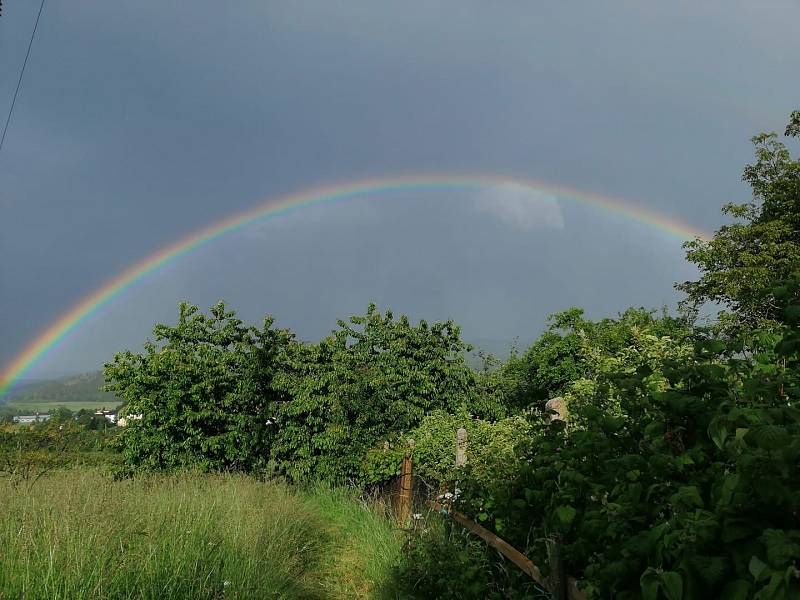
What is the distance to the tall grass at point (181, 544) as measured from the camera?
12.1 ft

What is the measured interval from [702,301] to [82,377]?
1614 inches

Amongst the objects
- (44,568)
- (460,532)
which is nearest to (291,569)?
(460,532)

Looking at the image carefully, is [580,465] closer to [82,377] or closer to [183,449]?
[183,449]

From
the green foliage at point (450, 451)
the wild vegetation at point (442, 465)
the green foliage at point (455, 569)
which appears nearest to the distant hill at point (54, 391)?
the wild vegetation at point (442, 465)

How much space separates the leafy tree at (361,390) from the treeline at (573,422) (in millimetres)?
33

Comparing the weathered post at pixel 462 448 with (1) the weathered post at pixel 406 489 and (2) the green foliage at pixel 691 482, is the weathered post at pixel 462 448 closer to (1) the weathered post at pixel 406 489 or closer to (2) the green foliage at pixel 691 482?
(1) the weathered post at pixel 406 489

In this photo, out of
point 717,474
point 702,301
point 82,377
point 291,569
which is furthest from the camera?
point 82,377

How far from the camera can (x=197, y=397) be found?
926 cm

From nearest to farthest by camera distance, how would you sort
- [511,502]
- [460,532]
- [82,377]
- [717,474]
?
[717,474]
[511,502]
[460,532]
[82,377]

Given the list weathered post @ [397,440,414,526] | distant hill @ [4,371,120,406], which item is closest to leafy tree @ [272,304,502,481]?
weathered post @ [397,440,414,526]

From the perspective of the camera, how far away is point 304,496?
8.62 meters

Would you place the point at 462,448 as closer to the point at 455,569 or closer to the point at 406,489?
the point at 406,489

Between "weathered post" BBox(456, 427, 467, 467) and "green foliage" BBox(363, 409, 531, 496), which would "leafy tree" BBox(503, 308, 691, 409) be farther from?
"weathered post" BBox(456, 427, 467, 467)

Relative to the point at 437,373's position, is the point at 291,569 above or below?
below
